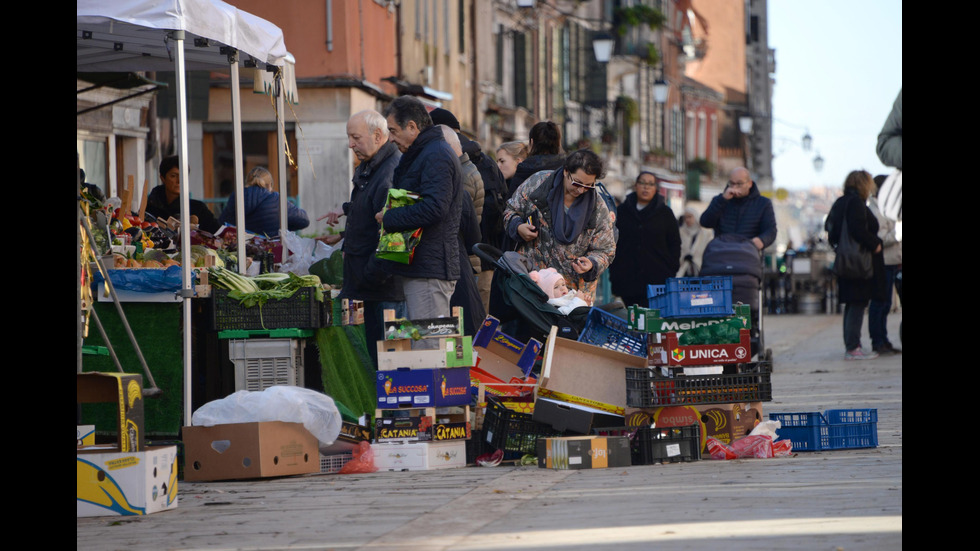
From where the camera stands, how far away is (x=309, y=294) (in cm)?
941

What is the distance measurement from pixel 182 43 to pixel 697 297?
325 cm

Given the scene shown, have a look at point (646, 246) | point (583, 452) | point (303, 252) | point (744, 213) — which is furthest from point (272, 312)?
point (744, 213)

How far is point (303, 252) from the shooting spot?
445 inches

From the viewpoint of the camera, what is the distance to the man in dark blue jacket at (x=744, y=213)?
14.4 meters

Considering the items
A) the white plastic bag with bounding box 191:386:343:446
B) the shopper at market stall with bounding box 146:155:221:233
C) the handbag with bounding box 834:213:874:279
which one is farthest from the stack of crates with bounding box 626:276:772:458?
the handbag with bounding box 834:213:874:279

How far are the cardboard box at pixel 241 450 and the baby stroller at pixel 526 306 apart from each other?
1.89 metres

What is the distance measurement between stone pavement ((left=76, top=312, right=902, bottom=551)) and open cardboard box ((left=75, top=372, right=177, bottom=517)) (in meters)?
0.09

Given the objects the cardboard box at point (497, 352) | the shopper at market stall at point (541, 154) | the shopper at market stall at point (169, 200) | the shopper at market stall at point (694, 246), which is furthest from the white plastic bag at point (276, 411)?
the shopper at market stall at point (694, 246)

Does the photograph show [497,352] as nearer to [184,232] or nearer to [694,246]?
[184,232]

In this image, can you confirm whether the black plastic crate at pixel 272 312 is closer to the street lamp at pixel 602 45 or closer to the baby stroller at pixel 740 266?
the baby stroller at pixel 740 266

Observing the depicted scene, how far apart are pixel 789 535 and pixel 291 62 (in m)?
6.71

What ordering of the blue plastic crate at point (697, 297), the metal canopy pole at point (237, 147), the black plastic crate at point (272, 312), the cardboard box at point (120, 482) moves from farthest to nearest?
the metal canopy pole at point (237, 147) < the black plastic crate at point (272, 312) < the blue plastic crate at point (697, 297) < the cardboard box at point (120, 482)
